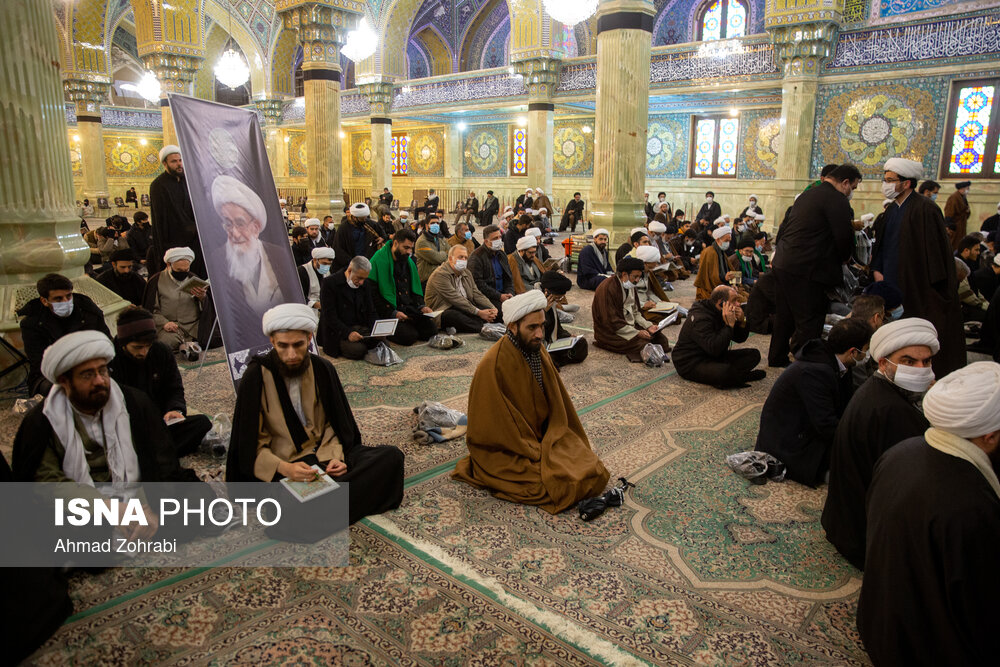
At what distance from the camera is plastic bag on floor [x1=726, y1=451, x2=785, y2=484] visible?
9.10ft

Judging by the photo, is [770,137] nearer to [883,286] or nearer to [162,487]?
[883,286]

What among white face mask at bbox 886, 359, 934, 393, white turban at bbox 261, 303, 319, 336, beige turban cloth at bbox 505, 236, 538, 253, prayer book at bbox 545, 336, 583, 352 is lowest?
prayer book at bbox 545, 336, 583, 352

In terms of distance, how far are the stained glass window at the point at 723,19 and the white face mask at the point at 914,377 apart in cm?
1267

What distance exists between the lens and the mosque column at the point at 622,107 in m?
7.22

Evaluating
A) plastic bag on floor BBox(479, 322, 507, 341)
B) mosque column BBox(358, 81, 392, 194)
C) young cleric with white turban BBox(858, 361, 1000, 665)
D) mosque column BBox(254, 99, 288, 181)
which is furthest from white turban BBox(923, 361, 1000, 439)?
mosque column BBox(254, 99, 288, 181)

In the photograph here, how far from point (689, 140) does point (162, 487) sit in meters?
13.1

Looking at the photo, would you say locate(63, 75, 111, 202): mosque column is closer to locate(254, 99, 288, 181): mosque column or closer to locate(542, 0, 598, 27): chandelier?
locate(254, 99, 288, 181): mosque column

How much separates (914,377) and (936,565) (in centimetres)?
76

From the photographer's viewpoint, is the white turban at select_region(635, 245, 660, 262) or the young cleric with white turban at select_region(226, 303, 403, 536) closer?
the young cleric with white turban at select_region(226, 303, 403, 536)

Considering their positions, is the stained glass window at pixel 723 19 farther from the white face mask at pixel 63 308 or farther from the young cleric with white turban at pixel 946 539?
the young cleric with white turban at pixel 946 539

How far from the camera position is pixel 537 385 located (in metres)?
2.64

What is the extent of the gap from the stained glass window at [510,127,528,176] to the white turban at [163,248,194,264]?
12.6 meters

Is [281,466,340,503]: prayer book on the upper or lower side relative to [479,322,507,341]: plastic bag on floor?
upper

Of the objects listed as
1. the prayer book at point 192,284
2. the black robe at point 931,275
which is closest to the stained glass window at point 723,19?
the black robe at point 931,275
